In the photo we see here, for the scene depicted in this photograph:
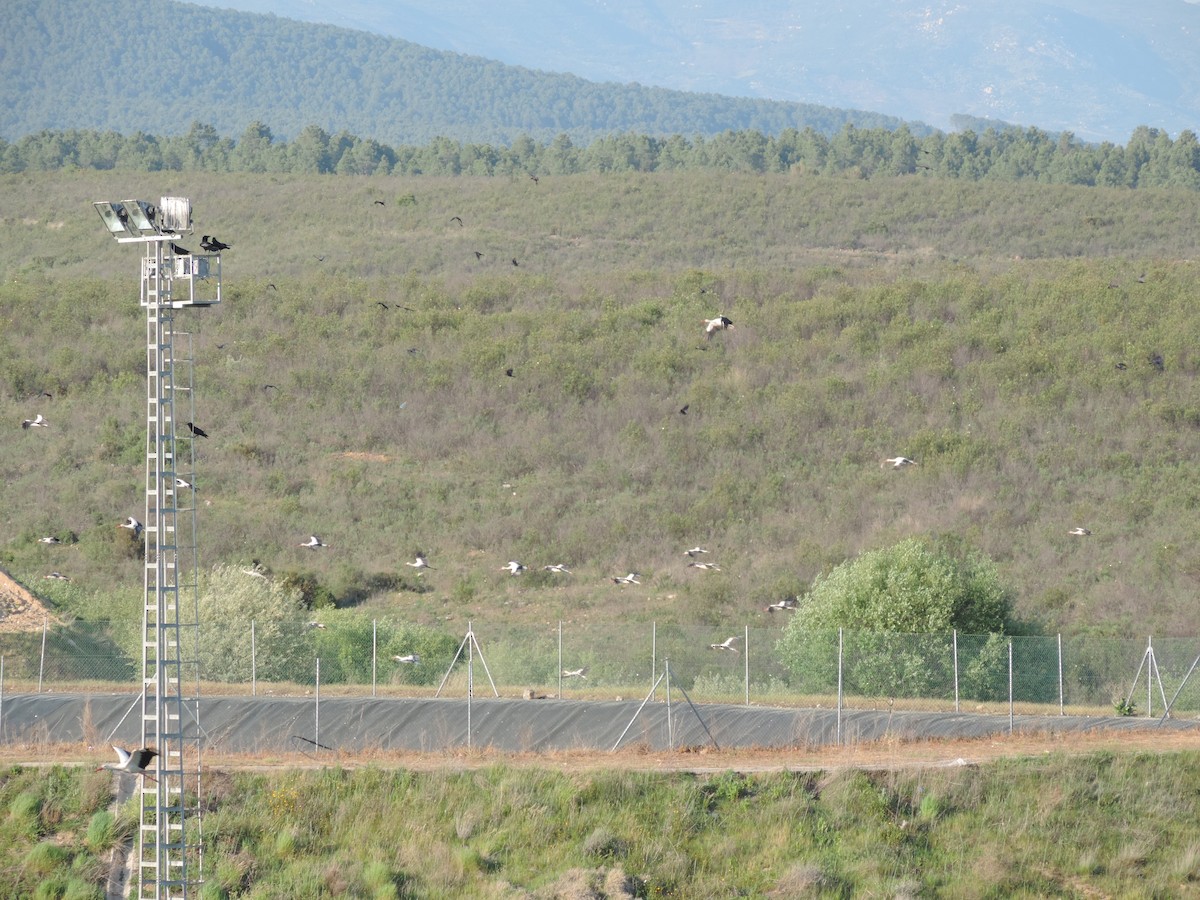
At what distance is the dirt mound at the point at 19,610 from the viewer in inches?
1491

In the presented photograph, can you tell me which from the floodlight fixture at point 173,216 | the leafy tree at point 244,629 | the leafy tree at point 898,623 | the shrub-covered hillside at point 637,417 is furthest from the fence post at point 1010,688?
the floodlight fixture at point 173,216

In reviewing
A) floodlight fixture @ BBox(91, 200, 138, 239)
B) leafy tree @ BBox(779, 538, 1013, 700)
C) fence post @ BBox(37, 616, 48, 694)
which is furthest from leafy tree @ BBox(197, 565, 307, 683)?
floodlight fixture @ BBox(91, 200, 138, 239)

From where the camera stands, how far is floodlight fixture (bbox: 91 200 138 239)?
20641 mm

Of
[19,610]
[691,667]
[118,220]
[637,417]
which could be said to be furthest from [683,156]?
[118,220]

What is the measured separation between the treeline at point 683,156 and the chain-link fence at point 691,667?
8091cm

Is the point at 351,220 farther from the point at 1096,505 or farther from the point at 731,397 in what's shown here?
the point at 1096,505

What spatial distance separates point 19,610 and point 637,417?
2600cm

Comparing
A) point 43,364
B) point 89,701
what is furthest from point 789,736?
point 43,364

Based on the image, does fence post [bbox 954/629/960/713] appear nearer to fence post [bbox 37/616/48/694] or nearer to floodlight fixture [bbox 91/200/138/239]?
floodlight fixture [bbox 91/200/138/239]

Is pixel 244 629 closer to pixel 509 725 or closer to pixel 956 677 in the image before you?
pixel 509 725

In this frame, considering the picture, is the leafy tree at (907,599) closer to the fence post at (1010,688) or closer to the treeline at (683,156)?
the fence post at (1010,688)

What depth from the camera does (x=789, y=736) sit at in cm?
2791

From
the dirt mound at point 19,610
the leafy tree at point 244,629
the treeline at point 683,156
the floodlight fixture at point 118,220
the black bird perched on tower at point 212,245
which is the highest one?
the treeline at point 683,156

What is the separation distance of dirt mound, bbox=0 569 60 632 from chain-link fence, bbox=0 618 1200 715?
13.1 feet
